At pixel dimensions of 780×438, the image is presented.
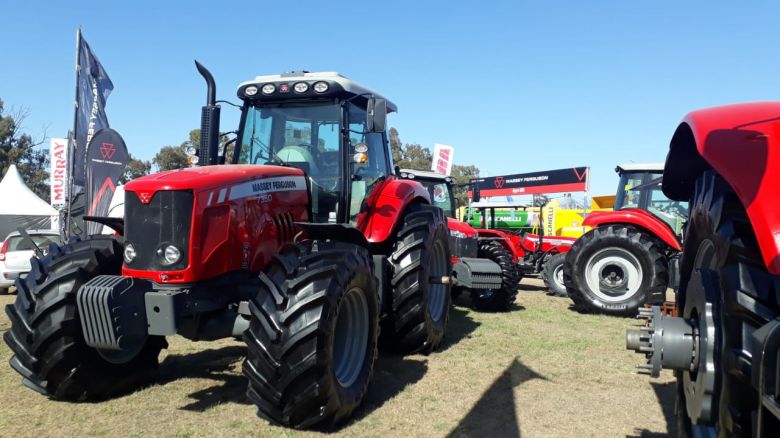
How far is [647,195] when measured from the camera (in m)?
9.59

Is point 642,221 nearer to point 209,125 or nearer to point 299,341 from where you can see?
point 209,125

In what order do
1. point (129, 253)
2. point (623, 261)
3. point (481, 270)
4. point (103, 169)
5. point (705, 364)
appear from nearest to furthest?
point (705, 364) < point (129, 253) < point (481, 270) < point (623, 261) < point (103, 169)

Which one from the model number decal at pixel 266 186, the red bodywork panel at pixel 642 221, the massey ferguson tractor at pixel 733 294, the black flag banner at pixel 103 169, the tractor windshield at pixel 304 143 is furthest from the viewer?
the black flag banner at pixel 103 169

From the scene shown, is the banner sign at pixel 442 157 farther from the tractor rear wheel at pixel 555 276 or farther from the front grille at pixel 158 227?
the front grille at pixel 158 227

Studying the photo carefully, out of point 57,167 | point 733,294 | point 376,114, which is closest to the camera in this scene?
point 733,294

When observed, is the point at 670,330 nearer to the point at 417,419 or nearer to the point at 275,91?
the point at 417,419

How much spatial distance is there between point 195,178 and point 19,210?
19097 millimetres

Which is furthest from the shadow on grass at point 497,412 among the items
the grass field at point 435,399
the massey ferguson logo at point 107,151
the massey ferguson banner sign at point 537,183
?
the massey ferguson banner sign at point 537,183

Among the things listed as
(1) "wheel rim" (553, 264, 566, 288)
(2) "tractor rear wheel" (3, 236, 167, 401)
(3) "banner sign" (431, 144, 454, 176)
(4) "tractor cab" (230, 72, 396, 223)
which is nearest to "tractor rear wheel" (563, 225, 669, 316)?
(1) "wheel rim" (553, 264, 566, 288)

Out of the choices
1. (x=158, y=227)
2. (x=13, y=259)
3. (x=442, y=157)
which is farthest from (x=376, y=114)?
(x=442, y=157)

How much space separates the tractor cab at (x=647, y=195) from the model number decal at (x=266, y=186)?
659 centimetres

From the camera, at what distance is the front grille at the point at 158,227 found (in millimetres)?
3721

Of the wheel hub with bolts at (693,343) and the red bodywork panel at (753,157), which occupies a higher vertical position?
the red bodywork panel at (753,157)

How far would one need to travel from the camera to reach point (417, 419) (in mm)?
3943
